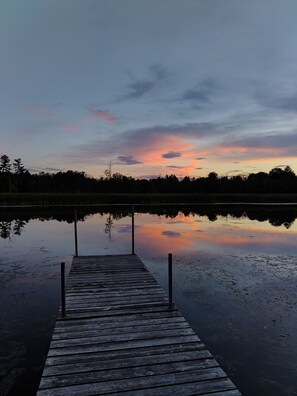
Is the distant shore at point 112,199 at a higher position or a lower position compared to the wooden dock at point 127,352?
higher

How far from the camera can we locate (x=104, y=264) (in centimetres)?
1286

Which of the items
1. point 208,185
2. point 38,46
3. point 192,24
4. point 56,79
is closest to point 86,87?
point 56,79

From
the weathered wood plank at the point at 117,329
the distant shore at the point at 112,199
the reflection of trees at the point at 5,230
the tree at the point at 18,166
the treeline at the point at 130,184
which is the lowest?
the reflection of trees at the point at 5,230

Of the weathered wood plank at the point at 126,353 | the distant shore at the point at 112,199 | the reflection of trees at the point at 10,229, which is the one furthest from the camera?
the distant shore at the point at 112,199

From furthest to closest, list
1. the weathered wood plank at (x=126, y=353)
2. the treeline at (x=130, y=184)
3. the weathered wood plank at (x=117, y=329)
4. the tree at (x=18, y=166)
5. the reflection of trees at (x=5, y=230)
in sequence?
the tree at (x=18, y=166) → the treeline at (x=130, y=184) → the reflection of trees at (x=5, y=230) → the weathered wood plank at (x=117, y=329) → the weathered wood plank at (x=126, y=353)

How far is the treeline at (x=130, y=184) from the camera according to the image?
115 m

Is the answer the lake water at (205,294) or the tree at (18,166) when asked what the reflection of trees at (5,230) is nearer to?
the lake water at (205,294)

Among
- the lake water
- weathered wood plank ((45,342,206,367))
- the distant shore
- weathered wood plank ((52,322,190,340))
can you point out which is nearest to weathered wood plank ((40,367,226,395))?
weathered wood plank ((45,342,206,367))

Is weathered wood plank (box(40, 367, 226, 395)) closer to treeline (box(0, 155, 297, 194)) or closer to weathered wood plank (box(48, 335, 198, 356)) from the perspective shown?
weathered wood plank (box(48, 335, 198, 356))

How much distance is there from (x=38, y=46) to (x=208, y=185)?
344ft

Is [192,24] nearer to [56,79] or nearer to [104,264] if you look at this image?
[56,79]

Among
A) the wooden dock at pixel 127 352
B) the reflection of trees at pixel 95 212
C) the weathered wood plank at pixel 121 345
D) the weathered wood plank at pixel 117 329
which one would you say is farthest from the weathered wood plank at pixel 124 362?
the reflection of trees at pixel 95 212

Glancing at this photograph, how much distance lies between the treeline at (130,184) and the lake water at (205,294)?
95.7 metres

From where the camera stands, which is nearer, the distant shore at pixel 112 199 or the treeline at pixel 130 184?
the distant shore at pixel 112 199
